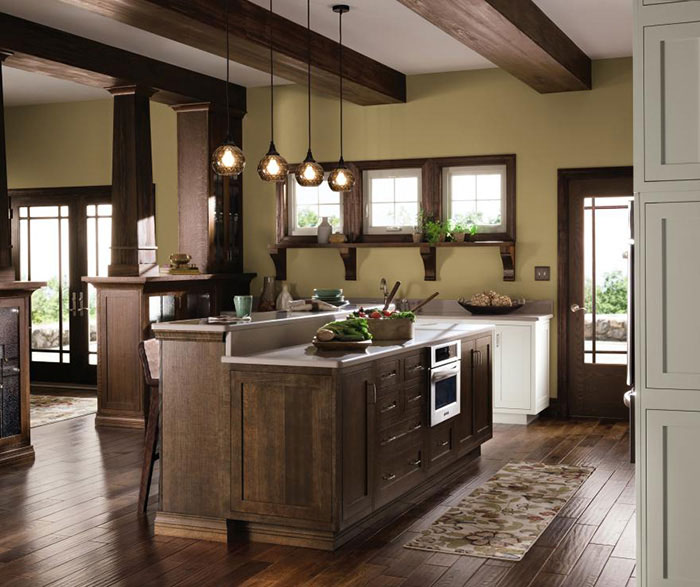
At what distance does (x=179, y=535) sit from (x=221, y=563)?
0.51 metres

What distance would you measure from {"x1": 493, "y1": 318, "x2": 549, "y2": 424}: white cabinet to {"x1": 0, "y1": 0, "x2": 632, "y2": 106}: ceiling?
7.27 ft

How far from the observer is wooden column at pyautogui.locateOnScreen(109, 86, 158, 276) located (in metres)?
7.49

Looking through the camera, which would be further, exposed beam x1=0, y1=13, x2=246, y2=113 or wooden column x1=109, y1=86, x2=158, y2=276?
wooden column x1=109, y1=86, x2=158, y2=276

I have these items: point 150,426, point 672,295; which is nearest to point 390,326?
point 150,426

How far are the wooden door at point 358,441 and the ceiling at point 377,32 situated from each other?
270 centimetres

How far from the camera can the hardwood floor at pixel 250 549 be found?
13.2 ft

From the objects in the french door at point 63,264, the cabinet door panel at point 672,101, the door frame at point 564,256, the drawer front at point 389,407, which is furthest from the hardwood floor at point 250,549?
the french door at point 63,264

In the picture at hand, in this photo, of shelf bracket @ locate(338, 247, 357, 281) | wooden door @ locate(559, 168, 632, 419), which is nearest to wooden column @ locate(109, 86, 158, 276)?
shelf bracket @ locate(338, 247, 357, 281)

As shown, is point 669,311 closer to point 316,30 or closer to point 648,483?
point 648,483

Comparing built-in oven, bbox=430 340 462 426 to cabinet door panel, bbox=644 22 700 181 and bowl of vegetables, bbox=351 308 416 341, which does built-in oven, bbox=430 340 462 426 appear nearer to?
bowl of vegetables, bbox=351 308 416 341

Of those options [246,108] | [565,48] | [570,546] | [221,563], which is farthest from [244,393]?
[246,108]

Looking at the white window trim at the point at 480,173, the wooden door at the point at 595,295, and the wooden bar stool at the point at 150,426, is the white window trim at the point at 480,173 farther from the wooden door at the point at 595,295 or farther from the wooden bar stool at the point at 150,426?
the wooden bar stool at the point at 150,426

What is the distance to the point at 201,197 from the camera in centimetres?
846

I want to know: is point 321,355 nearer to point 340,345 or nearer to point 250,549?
point 340,345
